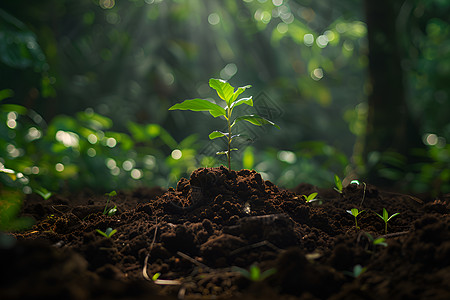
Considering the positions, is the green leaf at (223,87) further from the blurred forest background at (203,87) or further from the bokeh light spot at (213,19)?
the bokeh light spot at (213,19)

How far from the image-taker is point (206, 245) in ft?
3.37

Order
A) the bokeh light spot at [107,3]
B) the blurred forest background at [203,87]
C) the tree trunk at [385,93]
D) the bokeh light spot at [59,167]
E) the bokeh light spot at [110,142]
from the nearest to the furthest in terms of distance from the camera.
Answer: the bokeh light spot at [59,167] < the blurred forest background at [203,87] < the bokeh light spot at [110,142] < the tree trunk at [385,93] < the bokeh light spot at [107,3]

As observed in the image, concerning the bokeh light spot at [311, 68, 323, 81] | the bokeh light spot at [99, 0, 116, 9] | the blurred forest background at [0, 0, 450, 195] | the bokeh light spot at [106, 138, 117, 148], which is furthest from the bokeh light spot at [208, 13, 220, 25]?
the bokeh light spot at [106, 138, 117, 148]

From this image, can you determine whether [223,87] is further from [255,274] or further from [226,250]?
[255,274]

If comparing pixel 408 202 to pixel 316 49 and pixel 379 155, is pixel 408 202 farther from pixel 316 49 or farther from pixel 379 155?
pixel 316 49

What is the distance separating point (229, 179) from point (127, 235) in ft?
1.57

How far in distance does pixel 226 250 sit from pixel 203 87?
5390 millimetres

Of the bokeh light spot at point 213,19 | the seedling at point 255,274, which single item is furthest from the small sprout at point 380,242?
the bokeh light spot at point 213,19

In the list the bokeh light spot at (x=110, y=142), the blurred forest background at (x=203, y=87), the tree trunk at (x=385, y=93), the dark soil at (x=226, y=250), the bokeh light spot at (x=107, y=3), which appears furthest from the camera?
the bokeh light spot at (x=107, y=3)

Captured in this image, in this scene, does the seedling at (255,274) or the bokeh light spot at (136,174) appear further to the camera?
the bokeh light spot at (136,174)

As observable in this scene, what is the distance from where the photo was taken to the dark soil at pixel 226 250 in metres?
0.66

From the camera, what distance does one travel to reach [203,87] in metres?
6.16

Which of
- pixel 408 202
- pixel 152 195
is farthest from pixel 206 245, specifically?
pixel 408 202

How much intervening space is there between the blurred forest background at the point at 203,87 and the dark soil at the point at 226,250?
792 mm
